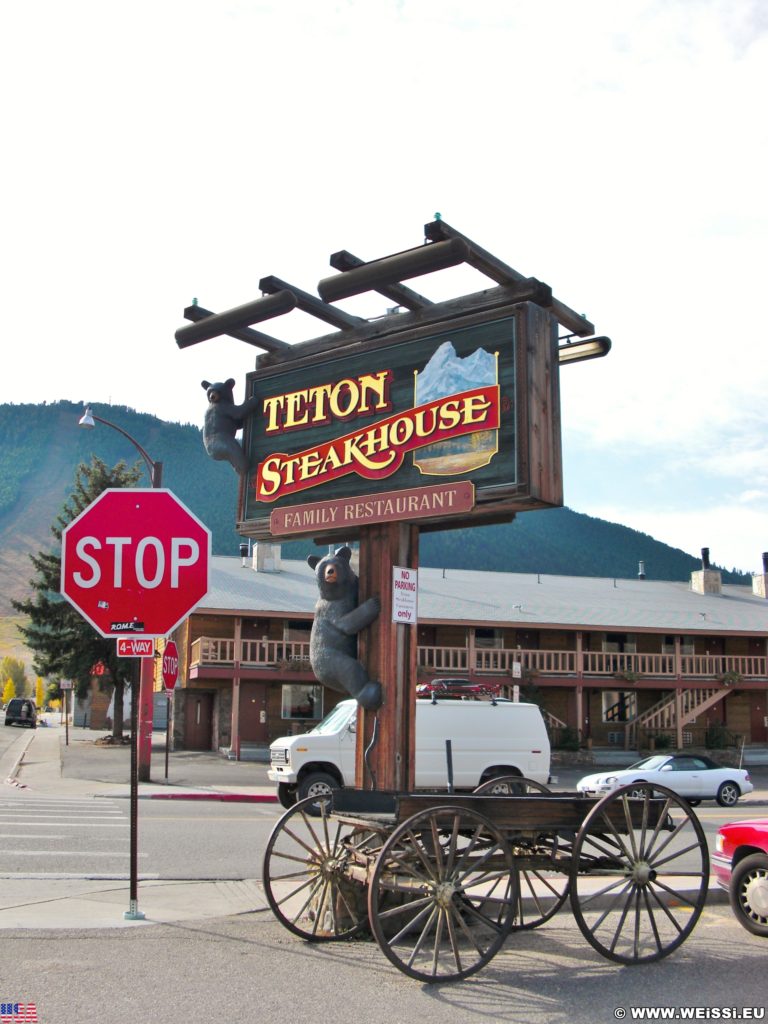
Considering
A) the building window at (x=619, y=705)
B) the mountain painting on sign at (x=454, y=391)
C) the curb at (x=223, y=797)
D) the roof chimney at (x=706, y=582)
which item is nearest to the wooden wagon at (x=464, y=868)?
the mountain painting on sign at (x=454, y=391)

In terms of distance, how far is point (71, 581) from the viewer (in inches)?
327

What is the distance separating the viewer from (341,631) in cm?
899

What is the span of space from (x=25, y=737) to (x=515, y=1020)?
4541cm

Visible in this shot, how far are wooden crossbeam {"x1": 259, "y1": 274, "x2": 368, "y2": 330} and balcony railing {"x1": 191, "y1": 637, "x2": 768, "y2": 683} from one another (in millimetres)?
23799

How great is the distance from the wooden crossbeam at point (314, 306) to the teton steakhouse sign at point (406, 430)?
33cm

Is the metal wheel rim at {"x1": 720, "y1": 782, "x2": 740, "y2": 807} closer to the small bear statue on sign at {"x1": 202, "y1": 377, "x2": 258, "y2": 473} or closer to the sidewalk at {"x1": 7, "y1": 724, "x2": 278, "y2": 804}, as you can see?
the sidewalk at {"x1": 7, "y1": 724, "x2": 278, "y2": 804}

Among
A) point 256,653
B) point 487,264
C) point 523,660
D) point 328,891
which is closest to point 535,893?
point 328,891

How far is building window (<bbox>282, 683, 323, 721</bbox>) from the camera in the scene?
35.3 meters

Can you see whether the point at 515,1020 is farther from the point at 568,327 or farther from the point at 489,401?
the point at 568,327

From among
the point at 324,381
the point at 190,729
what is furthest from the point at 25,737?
the point at 324,381

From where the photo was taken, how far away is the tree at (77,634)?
133 feet

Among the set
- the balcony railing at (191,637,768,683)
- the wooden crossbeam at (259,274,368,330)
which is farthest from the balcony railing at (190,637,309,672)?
the wooden crossbeam at (259,274,368,330)

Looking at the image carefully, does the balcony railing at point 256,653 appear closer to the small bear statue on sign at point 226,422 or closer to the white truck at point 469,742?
the white truck at point 469,742

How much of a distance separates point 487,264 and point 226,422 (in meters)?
3.40
